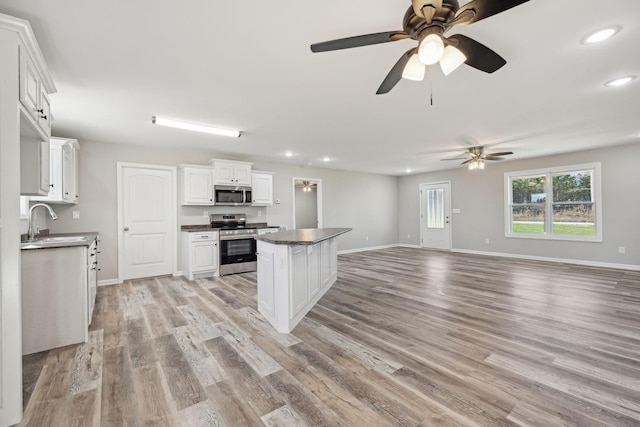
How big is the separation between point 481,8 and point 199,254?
5001 mm

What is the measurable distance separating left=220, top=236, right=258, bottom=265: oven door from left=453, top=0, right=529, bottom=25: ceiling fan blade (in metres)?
4.58

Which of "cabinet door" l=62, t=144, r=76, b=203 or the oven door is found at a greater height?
"cabinet door" l=62, t=144, r=76, b=203

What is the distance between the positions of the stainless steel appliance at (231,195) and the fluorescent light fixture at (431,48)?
4.66 m

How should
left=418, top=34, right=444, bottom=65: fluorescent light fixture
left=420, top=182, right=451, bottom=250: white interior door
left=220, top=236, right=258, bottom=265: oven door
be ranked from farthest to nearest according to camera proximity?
1. left=420, top=182, right=451, bottom=250: white interior door
2. left=220, top=236, right=258, bottom=265: oven door
3. left=418, top=34, right=444, bottom=65: fluorescent light fixture

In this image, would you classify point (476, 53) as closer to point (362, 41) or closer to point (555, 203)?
point (362, 41)

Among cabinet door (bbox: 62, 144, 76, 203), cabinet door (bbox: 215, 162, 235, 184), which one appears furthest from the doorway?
cabinet door (bbox: 62, 144, 76, 203)

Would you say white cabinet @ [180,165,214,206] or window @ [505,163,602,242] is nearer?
white cabinet @ [180,165,214,206]

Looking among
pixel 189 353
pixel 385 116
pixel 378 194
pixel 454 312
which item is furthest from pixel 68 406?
pixel 378 194

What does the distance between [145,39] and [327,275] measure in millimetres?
3402

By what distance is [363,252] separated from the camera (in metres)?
8.20

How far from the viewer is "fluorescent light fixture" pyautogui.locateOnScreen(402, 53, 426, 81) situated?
69.4 inches

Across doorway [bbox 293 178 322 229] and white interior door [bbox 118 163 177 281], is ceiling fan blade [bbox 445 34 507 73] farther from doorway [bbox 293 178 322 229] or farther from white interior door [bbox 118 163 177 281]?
doorway [bbox 293 178 322 229]

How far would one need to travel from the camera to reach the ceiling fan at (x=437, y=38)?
138 centimetres

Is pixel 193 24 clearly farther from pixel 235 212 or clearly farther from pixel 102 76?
pixel 235 212
